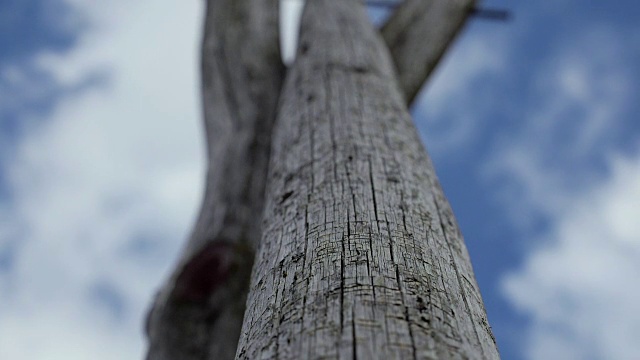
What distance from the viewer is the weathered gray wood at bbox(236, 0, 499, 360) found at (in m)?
0.94

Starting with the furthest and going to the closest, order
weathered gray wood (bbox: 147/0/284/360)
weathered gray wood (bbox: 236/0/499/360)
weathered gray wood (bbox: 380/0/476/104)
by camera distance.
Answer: weathered gray wood (bbox: 380/0/476/104)
weathered gray wood (bbox: 147/0/284/360)
weathered gray wood (bbox: 236/0/499/360)

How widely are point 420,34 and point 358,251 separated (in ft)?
9.90

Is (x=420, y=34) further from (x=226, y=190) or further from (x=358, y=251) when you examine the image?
(x=358, y=251)

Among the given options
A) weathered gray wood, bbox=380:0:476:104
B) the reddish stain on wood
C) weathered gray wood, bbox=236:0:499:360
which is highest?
weathered gray wood, bbox=380:0:476:104

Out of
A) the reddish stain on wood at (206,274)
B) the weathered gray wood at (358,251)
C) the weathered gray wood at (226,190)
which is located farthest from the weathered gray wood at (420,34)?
the weathered gray wood at (358,251)

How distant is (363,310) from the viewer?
0.96 meters

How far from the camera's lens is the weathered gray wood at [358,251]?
938 mm

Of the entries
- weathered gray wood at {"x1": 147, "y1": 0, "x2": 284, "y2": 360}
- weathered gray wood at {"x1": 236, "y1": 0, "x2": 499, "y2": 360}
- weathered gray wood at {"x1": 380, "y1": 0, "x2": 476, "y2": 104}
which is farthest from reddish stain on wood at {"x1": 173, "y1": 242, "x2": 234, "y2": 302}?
weathered gray wood at {"x1": 380, "y1": 0, "x2": 476, "y2": 104}

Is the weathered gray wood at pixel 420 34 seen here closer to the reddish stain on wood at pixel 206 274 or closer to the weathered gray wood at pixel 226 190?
the weathered gray wood at pixel 226 190

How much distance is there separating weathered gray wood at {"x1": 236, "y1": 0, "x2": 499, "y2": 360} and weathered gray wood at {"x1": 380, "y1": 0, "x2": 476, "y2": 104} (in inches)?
64.5

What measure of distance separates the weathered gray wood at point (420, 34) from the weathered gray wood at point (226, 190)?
72 cm

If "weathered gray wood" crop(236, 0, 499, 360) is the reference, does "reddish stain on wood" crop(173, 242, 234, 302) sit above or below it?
above

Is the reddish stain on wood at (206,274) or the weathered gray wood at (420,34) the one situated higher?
the weathered gray wood at (420,34)

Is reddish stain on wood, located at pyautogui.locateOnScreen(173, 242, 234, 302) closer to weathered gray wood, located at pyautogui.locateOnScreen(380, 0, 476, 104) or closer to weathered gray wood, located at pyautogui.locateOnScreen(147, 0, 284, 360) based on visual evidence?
weathered gray wood, located at pyautogui.locateOnScreen(147, 0, 284, 360)
